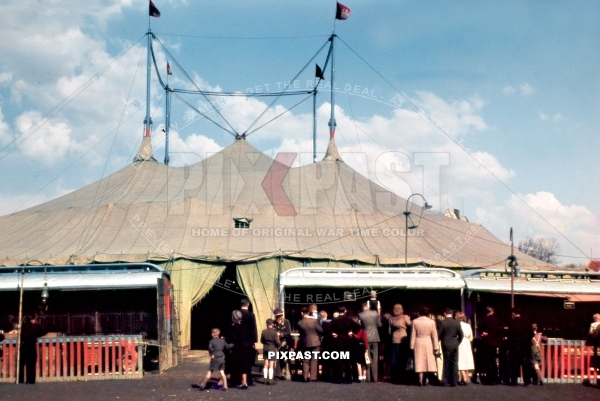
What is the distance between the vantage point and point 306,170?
22672 millimetres

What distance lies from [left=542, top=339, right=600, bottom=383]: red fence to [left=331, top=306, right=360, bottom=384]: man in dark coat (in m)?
3.12

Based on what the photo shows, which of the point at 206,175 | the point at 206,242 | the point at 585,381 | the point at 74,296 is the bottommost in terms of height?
the point at 585,381

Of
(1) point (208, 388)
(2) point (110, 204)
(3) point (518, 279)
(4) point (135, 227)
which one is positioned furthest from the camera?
(2) point (110, 204)

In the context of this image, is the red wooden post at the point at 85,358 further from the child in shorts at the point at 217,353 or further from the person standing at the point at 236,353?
the person standing at the point at 236,353

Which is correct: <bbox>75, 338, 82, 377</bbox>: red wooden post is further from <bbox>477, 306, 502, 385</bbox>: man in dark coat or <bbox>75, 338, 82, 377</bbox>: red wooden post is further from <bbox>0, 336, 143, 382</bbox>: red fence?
<bbox>477, 306, 502, 385</bbox>: man in dark coat

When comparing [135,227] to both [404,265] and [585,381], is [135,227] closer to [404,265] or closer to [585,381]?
[404,265]

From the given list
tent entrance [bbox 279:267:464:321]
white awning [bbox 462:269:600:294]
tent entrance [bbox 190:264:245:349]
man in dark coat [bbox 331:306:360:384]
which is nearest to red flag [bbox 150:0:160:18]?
tent entrance [bbox 190:264:245:349]

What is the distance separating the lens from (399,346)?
419 inches

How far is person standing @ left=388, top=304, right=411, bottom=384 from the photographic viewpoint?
10.6 m

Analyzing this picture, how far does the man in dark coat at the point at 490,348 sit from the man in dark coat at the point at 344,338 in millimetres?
1960

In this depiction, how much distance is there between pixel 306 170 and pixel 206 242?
5996mm

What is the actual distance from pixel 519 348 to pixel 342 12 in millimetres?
13220

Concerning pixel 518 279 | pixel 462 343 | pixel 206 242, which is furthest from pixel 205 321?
pixel 462 343

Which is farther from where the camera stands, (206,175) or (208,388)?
(206,175)
